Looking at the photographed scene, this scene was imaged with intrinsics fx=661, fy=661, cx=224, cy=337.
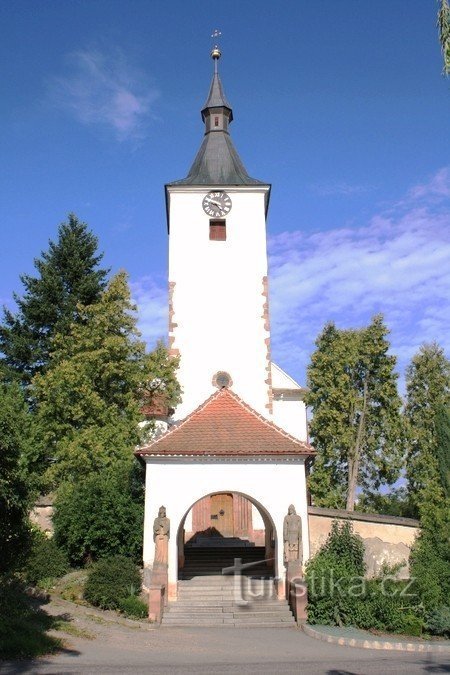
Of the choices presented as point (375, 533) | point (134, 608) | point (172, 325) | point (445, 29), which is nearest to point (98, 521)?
point (134, 608)

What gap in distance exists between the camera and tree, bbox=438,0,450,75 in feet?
33.2

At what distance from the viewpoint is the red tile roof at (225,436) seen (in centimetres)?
1834

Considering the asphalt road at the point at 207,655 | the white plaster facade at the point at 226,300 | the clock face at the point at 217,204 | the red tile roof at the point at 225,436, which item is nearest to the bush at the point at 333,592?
the asphalt road at the point at 207,655

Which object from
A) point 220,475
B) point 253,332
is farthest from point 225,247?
point 220,475

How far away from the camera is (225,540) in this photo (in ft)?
75.6

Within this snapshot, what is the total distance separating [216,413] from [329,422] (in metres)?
9.35

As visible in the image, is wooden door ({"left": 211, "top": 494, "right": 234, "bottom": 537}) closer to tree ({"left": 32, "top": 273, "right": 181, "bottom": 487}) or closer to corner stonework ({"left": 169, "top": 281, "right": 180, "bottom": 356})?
tree ({"left": 32, "top": 273, "right": 181, "bottom": 487})

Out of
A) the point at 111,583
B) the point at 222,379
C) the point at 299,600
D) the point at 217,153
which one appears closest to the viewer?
the point at 299,600

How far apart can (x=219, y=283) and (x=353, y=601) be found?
48.2ft

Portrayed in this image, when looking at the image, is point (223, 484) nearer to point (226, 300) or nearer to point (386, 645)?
point (386, 645)

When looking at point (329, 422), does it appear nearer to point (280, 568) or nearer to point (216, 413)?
point (216, 413)

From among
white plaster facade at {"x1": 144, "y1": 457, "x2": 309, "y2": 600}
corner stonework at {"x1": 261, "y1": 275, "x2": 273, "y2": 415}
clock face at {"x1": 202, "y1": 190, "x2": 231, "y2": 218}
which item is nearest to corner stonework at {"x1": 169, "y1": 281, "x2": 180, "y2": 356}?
corner stonework at {"x1": 261, "y1": 275, "x2": 273, "y2": 415}

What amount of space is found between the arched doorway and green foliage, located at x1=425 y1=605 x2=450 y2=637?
14.2 ft

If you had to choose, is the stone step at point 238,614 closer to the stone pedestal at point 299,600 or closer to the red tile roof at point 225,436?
the stone pedestal at point 299,600
